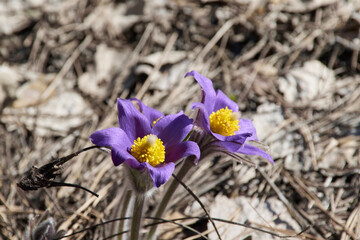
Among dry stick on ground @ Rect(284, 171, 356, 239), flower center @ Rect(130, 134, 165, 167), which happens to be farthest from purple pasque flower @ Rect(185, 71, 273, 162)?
dry stick on ground @ Rect(284, 171, 356, 239)

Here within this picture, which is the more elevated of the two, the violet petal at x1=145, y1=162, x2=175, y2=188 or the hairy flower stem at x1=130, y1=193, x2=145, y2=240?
the violet petal at x1=145, y1=162, x2=175, y2=188

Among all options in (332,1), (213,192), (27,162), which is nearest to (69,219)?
(27,162)

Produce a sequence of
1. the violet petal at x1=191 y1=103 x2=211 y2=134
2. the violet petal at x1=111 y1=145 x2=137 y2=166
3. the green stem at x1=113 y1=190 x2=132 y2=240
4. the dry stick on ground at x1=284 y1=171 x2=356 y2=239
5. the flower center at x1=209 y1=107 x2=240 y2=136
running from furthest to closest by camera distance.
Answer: the dry stick on ground at x1=284 y1=171 x2=356 y2=239, the green stem at x1=113 y1=190 x2=132 y2=240, the flower center at x1=209 y1=107 x2=240 y2=136, the violet petal at x1=191 y1=103 x2=211 y2=134, the violet petal at x1=111 y1=145 x2=137 y2=166

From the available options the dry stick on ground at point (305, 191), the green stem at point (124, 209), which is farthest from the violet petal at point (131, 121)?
the dry stick on ground at point (305, 191)

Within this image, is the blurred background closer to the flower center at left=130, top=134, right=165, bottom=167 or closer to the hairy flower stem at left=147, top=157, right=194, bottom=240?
the hairy flower stem at left=147, top=157, right=194, bottom=240

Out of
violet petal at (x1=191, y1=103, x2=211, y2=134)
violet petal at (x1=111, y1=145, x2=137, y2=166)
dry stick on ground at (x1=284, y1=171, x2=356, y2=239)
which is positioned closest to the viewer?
violet petal at (x1=111, y1=145, x2=137, y2=166)

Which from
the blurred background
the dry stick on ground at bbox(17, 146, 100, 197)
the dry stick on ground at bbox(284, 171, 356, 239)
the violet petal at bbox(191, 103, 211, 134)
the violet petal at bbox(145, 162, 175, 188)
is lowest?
the dry stick on ground at bbox(284, 171, 356, 239)

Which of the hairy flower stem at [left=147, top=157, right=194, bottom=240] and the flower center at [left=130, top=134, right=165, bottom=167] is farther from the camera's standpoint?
the hairy flower stem at [left=147, top=157, right=194, bottom=240]

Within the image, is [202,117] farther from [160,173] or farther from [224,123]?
[160,173]
